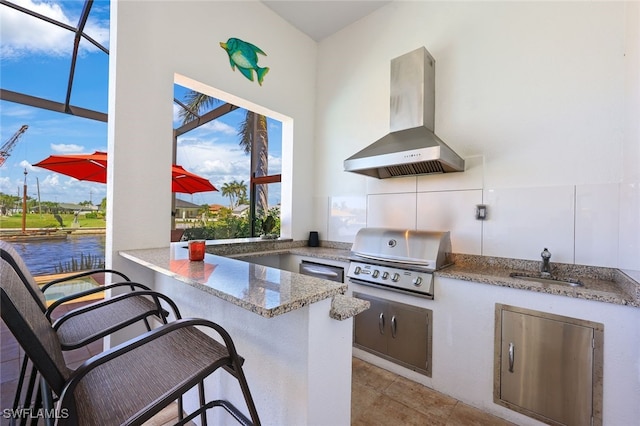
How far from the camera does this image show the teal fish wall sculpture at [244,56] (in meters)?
2.42

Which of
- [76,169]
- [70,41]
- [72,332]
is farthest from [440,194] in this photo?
[70,41]

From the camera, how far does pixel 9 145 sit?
2344 mm

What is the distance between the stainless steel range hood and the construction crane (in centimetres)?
299

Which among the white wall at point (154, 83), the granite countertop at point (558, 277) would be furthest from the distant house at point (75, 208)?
the granite countertop at point (558, 277)

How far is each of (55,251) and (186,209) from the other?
153cm

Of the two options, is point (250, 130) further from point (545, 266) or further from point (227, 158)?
point (545, 266)

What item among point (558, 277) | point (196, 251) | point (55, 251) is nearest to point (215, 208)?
point (55, 251)

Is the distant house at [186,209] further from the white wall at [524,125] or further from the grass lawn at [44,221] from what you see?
the white wall at [524,125]

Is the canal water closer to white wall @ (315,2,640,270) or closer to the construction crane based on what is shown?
the construction crane

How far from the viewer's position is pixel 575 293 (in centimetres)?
134

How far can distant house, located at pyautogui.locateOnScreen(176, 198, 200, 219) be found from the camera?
383 centimetres

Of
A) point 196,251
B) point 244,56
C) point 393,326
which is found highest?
point 244,56

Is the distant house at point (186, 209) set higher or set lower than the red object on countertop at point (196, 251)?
higher

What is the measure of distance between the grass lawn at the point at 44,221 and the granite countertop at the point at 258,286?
1694mm
